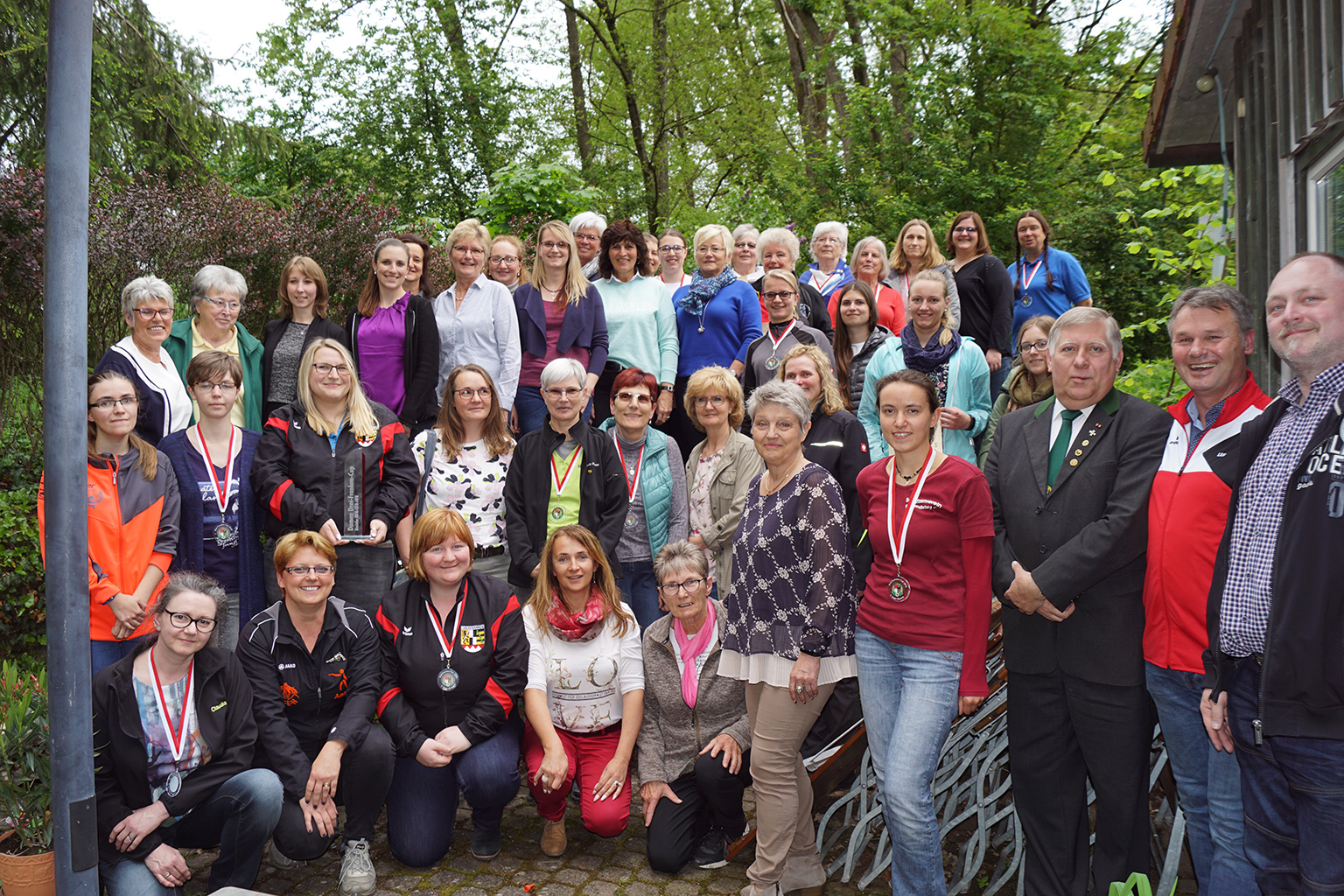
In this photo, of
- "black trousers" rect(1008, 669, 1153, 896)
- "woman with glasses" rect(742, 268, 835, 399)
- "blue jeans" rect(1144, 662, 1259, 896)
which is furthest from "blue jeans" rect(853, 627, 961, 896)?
"woman with glasses" rect(742, 268, 835, 399)

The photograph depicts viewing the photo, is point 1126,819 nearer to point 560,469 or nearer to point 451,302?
point 560,469

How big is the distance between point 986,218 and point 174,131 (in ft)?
29.6

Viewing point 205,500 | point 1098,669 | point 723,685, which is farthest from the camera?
point 205,500

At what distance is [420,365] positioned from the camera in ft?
19.1

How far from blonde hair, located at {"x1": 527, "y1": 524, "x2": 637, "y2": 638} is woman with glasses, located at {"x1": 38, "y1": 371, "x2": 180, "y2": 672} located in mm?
1773

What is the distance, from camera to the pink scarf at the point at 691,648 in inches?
182

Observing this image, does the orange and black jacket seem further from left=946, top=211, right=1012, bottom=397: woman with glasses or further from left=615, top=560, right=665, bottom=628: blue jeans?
left=946, top=211, right=1012, bottom=397: woman with glasses

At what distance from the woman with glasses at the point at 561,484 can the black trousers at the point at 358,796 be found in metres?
1.14

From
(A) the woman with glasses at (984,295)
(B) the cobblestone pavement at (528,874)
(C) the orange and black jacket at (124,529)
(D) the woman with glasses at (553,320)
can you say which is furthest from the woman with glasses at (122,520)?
(A) the woman with glasses at (984,295)

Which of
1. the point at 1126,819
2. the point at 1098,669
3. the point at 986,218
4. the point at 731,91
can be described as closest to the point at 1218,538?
the point at 1098,669

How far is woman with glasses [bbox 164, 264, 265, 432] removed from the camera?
18.1 feet

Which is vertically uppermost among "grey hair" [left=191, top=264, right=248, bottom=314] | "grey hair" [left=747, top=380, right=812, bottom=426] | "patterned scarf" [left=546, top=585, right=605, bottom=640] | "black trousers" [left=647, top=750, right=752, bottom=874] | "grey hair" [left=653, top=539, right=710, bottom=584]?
"grey hair" [left=191, top=264, right=248, bottom=314]

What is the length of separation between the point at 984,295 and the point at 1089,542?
12.2 ft

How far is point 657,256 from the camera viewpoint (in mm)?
7629
